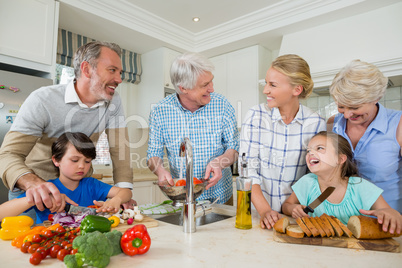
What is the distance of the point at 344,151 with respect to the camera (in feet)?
4.33

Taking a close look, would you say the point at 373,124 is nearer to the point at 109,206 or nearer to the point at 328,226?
the point at 328,226

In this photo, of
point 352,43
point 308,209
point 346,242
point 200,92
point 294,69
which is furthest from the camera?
point 352,43

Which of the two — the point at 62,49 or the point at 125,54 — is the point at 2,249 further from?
the point at 125,54

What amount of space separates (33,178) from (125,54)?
3297 mm

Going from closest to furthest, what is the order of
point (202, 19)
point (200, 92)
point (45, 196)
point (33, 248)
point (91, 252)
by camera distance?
point (91, 252) → point (33, 248) → point (45, 196) → point (200, 92) → point (202, 19)

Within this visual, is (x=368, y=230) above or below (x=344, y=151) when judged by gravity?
below

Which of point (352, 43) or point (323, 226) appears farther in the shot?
point (352, 43)

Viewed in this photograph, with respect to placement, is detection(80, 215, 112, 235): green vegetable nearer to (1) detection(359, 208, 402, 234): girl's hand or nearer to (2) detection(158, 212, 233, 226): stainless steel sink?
(2) detection(158, 212, 233, 226): stainless steel sink

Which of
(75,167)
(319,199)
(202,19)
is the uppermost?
(202,19)

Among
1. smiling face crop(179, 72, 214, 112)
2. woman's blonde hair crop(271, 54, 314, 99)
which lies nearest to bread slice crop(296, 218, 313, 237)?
woman's blonde hair crop(271, 54, 314, 99)

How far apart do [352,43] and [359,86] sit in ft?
6.70

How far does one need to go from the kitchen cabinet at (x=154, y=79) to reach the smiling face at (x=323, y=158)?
292 centimetres

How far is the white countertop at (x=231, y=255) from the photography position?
2.52 feet

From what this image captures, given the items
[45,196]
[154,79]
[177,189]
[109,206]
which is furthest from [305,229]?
[154,79]
